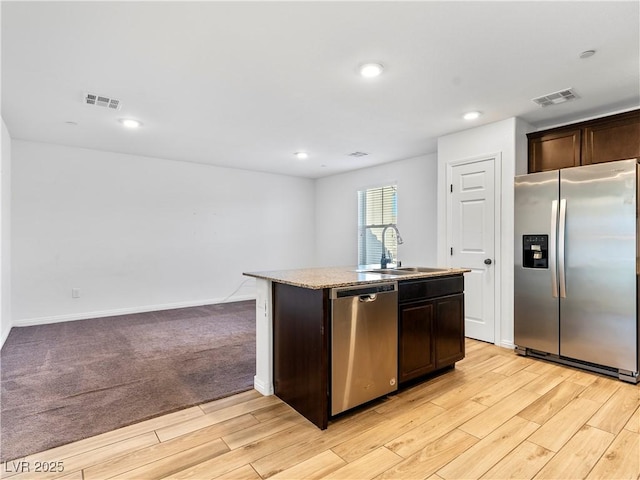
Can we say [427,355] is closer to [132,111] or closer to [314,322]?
[314,322]

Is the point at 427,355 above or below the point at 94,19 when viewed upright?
below

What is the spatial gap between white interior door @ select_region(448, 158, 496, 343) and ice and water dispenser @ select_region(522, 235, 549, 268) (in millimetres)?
381

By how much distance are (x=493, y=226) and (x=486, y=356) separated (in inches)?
55.0

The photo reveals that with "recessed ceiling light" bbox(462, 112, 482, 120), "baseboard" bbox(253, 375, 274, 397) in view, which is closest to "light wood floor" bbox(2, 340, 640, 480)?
"baseboard" bbox(253, 375, 274, 397)

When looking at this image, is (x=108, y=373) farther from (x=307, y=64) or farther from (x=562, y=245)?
(x=562, y=245)

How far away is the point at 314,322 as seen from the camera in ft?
7.14

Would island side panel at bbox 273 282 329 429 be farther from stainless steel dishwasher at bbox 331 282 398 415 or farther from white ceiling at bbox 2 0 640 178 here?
white ceiling at bbox 2 0 640 178

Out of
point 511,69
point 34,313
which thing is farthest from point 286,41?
point 34,313

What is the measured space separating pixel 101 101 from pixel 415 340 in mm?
3588

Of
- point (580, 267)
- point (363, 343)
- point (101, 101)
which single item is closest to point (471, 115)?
point (580, 267)

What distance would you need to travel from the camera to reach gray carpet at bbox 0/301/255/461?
7.23 ft

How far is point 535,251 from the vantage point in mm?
3432

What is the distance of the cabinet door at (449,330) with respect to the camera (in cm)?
289

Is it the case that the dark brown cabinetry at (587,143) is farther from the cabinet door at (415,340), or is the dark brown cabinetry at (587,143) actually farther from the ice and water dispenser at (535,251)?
the cabinet door at (415,340)
